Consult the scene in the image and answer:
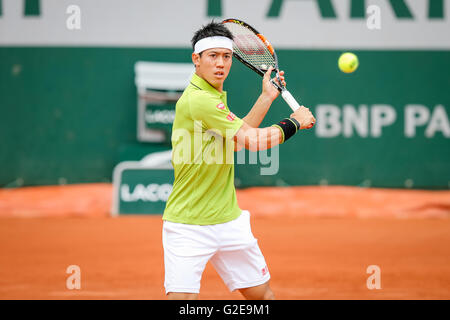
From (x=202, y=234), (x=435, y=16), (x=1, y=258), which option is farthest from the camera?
(x=435, y=16)

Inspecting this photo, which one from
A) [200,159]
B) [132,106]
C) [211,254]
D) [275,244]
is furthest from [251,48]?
[132,106]

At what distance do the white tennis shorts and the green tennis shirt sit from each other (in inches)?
2.3

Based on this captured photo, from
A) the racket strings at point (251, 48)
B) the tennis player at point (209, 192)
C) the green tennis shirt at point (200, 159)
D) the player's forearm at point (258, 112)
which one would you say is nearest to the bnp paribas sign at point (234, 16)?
the racket strings at point (251, 48)

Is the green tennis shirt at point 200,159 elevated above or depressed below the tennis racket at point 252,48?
below

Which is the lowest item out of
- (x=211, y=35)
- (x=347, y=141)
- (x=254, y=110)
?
(x=347, y=141)

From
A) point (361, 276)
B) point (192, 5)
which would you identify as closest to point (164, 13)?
point (192, 5)

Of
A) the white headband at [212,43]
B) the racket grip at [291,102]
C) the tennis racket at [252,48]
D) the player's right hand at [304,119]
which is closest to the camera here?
the white headband at [212,43]

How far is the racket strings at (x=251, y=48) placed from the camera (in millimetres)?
4043

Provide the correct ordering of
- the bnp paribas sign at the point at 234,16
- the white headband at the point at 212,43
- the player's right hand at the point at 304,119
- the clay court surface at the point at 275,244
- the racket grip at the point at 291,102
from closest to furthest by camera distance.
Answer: the white headband at the point at 212,43 < the player's right hand at the point at 304,119 < the racket grip at the point at 291,102 < the clay court surface at the point at 275,244 < the bnp paribas sign at the point at 234,16

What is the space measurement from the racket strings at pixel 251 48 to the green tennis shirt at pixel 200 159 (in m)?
0.75

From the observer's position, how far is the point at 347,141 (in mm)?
10367

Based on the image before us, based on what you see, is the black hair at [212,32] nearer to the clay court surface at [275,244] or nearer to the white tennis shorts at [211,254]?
the white tennis shorts at [211,254]

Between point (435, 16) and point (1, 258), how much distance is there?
7.56 metres

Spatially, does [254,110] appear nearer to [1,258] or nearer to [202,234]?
[202,234]
